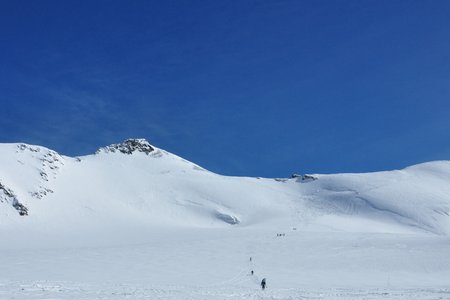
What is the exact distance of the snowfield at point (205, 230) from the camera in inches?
1239

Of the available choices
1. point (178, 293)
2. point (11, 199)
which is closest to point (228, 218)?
point (11, 199)

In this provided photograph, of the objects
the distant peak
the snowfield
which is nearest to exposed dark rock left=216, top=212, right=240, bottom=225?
the snowfield

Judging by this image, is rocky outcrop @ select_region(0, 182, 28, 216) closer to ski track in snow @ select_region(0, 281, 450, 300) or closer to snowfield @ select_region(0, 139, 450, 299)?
snowfield @ select_region(0, 139, 450, 299)

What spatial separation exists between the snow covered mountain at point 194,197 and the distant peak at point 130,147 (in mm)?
3559

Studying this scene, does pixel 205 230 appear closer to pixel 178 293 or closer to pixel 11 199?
pixel 11 199

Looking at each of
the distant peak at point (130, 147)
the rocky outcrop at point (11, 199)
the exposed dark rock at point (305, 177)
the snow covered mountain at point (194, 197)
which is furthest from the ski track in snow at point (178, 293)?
the distant peak at point (130, 147)

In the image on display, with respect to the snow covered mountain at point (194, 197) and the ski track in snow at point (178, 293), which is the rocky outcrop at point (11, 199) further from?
the ski track in snow at point (178, 293)

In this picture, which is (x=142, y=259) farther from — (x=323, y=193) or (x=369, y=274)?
(x=323, y=193)

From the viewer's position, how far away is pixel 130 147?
393 feet

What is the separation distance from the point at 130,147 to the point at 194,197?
113 feet

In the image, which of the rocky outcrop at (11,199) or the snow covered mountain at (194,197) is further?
the snow covered mountain at (194,197)

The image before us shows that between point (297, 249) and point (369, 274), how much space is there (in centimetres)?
1114

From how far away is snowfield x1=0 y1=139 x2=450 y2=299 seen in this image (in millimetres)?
31469

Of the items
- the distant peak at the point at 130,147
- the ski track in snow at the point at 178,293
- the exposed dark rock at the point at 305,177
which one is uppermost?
the distant peak at the point at 130,147
